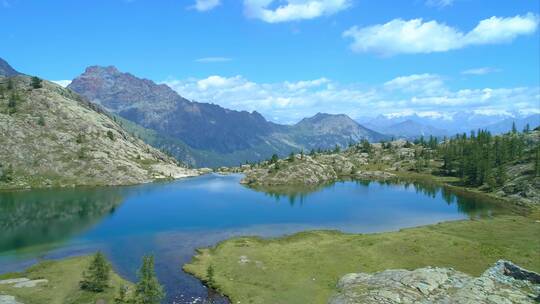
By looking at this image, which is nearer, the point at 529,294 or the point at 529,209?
the point at 529,294

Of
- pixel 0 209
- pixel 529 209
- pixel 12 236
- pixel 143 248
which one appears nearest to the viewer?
pixel 143 248

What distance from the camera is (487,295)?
51.1 meters

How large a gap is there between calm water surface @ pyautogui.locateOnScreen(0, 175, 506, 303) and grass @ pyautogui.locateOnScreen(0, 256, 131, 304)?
263 inches

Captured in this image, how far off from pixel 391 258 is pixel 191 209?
318ft

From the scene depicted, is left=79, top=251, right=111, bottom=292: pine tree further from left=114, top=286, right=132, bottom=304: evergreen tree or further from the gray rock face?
the gray rock face

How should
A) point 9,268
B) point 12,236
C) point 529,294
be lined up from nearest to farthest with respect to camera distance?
1. point 529,294
2. point 9,268
3. point 12,236

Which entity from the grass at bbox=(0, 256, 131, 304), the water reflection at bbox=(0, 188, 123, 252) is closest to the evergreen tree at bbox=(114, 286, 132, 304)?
the grass at bbox=(0, 256, 131, 304)

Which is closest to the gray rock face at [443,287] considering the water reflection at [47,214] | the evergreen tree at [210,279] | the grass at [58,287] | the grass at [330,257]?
the grass at [330,257]

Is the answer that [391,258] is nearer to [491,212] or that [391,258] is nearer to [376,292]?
[376,292]


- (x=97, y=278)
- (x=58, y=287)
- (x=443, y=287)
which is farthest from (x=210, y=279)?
(x=443, y=287)

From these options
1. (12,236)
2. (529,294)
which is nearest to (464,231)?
(529,294)

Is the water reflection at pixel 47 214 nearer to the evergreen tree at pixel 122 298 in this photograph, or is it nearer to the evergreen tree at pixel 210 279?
the evergreen tree at pixel 122 298

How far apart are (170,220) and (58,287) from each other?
68.8 meters

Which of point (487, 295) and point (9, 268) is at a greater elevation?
point (487, 295)
